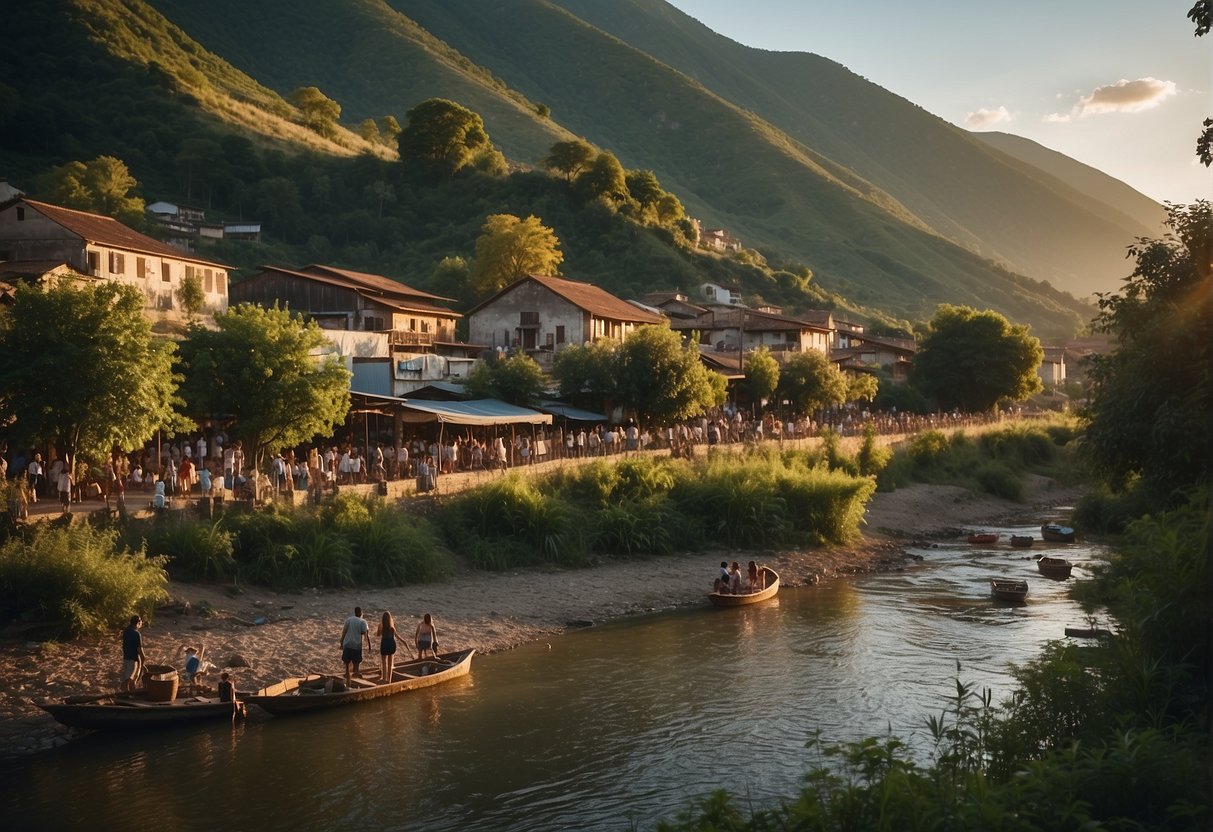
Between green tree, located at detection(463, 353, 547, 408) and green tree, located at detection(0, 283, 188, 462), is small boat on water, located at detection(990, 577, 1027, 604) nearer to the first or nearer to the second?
green tree, located at detection(463, 353, 547, 408)

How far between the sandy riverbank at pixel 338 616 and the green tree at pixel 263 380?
6.92 metres

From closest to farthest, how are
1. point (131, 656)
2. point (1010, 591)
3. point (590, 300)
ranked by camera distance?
point (131, 656)
point (1010, 591)
point (590, 300)

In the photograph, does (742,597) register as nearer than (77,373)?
No

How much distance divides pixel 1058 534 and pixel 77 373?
125ft

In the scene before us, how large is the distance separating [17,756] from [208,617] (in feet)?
22.8

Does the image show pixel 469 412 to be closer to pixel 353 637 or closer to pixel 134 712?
pixel 353 637

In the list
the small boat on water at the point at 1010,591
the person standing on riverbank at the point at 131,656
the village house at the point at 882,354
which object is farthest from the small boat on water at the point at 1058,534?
the village house at the point at 882,354

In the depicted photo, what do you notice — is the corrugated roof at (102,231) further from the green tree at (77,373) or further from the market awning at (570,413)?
the green tree at (77,373)

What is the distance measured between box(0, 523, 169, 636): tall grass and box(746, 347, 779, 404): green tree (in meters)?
44.4

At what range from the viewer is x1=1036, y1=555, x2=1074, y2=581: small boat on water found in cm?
3769

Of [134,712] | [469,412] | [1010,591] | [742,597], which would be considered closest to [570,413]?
[469,412]

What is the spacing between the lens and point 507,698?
23359 mm

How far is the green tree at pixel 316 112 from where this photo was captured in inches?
5782

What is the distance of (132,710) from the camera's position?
20.5 meters
